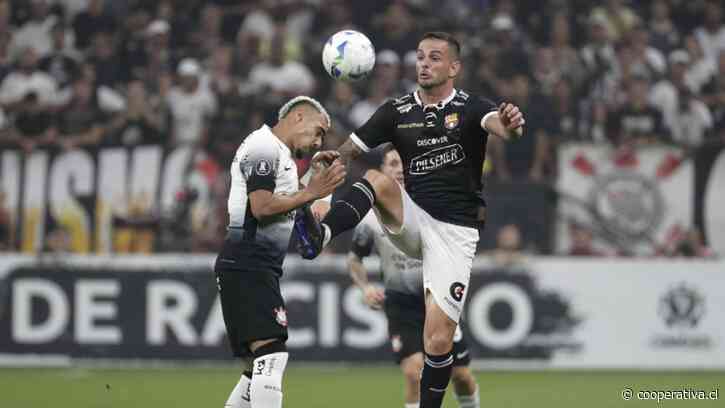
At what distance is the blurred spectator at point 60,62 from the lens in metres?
18.5

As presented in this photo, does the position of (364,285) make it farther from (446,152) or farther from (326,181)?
(326,181)

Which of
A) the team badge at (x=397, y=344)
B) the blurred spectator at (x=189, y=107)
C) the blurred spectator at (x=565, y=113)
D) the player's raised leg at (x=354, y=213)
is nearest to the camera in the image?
the player's raised leg at (x=354, y=213)

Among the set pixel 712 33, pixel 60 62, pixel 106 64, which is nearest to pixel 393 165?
pixel 106 64

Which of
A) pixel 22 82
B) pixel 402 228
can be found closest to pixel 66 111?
pixel 22 82

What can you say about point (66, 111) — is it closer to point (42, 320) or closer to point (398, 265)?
point (42, 320)

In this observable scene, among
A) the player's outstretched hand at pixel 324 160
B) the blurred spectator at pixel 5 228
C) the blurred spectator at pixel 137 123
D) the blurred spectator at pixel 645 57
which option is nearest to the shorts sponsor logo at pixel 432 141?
the player's outstretched hand at pixel 324 160

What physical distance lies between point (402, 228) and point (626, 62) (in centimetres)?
1046

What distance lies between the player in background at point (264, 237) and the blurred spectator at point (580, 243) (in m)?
8.83

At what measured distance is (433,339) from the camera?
9078 mm

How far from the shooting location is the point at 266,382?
815cm

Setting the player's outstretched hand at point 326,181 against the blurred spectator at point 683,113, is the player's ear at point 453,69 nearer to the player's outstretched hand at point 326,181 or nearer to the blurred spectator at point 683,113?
the player's outstretched hand at point 326,181

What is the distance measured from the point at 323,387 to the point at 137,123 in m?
5.04

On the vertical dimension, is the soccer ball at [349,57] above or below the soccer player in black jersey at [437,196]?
above

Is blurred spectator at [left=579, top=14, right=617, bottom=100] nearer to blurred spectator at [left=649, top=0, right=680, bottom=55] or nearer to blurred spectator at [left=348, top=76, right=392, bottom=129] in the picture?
blurred spectator at [left=649, top=0, right=680, bottom=55]
